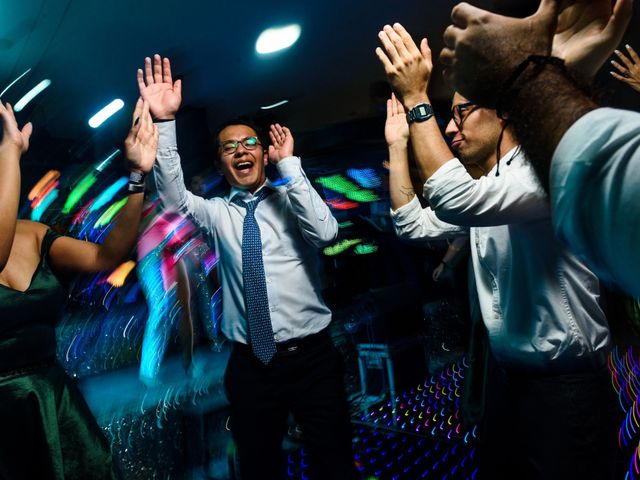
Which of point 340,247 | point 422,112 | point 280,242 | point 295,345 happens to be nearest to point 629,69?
point 422,112

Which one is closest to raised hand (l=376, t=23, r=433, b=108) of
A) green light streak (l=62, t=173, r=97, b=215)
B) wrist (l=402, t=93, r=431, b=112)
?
wrist (l=402, t=93, r=431, b=112)

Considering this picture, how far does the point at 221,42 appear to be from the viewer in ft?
2.80

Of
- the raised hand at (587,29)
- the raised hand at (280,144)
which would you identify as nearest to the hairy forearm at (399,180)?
the raised hand at (280,144)

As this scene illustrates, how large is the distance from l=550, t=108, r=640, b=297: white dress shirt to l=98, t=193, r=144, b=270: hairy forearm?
816 mm

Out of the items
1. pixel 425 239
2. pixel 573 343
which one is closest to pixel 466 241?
pixel 425 239

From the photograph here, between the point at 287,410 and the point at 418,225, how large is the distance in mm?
579

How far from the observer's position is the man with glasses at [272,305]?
1047 mm

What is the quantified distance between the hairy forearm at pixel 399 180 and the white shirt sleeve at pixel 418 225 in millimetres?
15

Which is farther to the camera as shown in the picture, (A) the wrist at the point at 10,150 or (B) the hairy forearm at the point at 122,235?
(B) the hairy forearm at the point at 122,235

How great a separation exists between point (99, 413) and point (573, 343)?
127cm

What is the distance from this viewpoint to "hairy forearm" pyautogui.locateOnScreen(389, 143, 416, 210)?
1.07 m

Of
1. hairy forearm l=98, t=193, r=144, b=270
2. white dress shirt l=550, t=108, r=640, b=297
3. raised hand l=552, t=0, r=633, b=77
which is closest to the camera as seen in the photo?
white dress shirt l=550, t=108, r=640, b=297

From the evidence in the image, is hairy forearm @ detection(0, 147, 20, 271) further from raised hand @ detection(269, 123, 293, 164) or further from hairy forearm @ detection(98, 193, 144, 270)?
raised hand @ detection(269, 123, 293, 164)

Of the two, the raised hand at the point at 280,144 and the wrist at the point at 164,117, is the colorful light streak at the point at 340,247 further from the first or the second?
the wrist at the point at 164,117
